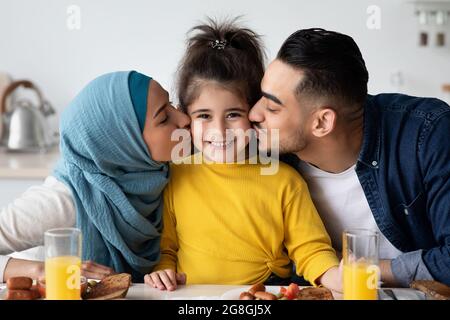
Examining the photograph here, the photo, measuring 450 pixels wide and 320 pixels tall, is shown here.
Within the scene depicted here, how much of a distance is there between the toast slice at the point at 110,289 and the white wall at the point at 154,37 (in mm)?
1975

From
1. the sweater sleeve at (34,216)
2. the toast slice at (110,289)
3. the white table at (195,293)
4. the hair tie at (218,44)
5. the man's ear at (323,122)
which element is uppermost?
the hair tie at (218,44)

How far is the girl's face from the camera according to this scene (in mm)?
1631

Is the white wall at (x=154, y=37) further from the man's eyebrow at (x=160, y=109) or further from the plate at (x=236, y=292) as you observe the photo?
the plate at (x=236, y=292)

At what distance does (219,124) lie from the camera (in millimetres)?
1627

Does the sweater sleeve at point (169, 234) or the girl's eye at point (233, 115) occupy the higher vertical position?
the girl's eye at point (233, 115)

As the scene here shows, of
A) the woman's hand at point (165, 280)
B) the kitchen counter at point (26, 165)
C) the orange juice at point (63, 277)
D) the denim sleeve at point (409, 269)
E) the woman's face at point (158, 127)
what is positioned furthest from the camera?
the kitchen counter at point (26, 165)

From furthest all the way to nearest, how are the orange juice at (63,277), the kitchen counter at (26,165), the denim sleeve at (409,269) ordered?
the kitchen counter at (26,165)
the denim sleeve at (409,269)
the orange juice at (63,277)

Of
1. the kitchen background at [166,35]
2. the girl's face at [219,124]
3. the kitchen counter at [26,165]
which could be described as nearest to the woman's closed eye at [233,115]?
the girl's face at [219,124]

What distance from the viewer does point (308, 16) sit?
3.21 m

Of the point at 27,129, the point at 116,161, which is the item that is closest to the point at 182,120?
the point at 116,161

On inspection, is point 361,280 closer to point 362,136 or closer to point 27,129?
point 362,136

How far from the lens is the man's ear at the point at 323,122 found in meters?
1.64

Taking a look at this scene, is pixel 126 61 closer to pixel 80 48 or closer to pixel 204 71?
pixel 80 48
